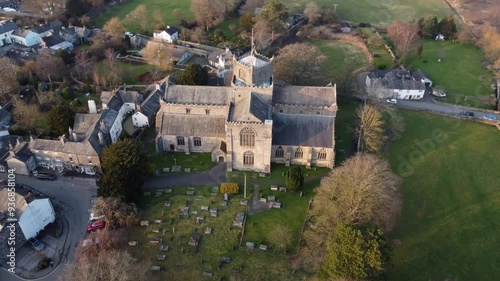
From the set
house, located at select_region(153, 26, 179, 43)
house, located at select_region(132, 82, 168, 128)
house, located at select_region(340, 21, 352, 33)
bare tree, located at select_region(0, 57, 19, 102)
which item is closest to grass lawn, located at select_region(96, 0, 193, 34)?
house, located at select_region(153, 26, 179, 43)

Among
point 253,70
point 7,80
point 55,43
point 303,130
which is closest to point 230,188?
point 303,130

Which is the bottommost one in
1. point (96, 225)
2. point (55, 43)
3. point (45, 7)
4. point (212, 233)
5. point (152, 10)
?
point (212, 233)

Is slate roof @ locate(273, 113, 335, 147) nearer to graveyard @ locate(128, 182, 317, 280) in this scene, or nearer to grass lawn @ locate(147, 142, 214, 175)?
graveyard @ locate(128, 182, 317, 280)

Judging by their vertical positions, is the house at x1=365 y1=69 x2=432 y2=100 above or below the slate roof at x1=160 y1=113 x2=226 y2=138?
below

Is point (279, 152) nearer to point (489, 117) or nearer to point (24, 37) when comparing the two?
point (489, 117)

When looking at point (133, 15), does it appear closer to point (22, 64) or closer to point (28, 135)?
point (22, 64)

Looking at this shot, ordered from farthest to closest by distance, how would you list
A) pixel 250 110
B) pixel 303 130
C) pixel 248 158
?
pixel 303 130 → pixel 248 158 → pixel 250 110
